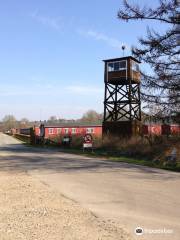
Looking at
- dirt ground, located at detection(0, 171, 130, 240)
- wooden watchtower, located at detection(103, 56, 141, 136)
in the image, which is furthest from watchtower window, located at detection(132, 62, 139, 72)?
dirt ground, located at detection(0, 171, 130, 240)

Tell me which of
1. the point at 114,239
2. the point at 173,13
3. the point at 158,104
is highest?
the point at 173,13

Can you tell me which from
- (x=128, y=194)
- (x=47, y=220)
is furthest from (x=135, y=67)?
(x=47, y=220)

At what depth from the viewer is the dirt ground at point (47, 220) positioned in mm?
6734

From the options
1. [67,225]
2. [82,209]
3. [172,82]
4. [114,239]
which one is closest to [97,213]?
[82,209]

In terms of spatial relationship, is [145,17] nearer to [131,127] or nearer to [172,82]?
[172,82]

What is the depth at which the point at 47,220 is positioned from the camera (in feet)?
25.5

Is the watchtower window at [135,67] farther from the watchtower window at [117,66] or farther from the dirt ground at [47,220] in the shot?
the dirt ground at [47,220]

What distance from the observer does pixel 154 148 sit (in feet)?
89.0

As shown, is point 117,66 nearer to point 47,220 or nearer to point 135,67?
point 135,67

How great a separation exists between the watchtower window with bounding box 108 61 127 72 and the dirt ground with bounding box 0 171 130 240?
31282mm

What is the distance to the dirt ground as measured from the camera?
6.73 meters

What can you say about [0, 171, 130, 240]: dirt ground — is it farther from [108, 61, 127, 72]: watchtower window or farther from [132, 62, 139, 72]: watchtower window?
[132, 62, 139, 72]: watchtower window

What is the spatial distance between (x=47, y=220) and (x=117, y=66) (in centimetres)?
3513

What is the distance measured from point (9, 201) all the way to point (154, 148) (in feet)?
60.2
